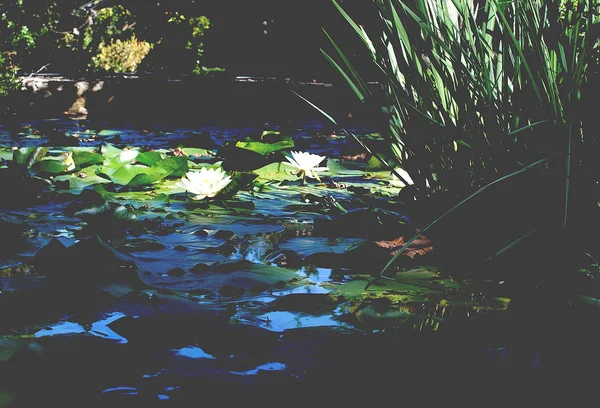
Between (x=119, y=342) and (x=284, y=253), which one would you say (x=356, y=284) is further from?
(x=119, y=342)

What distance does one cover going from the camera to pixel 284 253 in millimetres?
1401

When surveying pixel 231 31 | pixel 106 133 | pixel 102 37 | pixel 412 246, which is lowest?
pixel 106 133

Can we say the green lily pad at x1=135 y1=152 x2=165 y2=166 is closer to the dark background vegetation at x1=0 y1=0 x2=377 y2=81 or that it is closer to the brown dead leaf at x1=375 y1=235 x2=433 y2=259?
the brown dead leaf at x1=375 y1=235 x2=433 y2=259

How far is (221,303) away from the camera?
1.07 meters

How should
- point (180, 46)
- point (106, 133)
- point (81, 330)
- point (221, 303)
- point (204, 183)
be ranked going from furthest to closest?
1. point (180, 46)
2. point (106, 133)
3. point (204, 183)
4. point (221, 303)
5. point (81, 330)

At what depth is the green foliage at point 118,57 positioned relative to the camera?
30.0 ft

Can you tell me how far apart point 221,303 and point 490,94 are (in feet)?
2.01

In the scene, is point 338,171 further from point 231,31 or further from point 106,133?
point 231,31

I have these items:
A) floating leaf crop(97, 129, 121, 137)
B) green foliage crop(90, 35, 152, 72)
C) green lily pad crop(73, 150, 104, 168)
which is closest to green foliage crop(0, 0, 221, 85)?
green foliage crop(90, 35, 152, 72)

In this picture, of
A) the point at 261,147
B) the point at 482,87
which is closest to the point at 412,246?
the point at 482,87

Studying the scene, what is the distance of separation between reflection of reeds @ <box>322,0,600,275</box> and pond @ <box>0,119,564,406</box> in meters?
0.16

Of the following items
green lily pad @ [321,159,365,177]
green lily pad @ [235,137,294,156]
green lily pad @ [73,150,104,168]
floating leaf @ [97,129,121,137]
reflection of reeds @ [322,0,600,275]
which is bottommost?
floating leaf @ [97,129,121,137]

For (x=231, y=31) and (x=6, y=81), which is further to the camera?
(x=231, y=31)

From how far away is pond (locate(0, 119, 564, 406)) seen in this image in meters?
0.82
